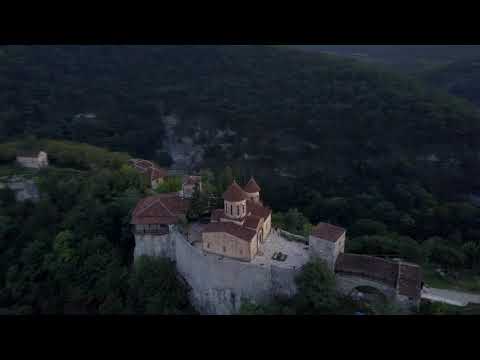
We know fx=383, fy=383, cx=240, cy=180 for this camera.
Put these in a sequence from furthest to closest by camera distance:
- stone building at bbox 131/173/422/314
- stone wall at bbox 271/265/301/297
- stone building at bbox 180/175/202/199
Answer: stone building at bbox 180/175/202/199 → stone wall at bbox 271/265/301/297 → stone building at bbox 131/173/422/314

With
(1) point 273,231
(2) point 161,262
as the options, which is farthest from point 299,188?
(2) point 161,262

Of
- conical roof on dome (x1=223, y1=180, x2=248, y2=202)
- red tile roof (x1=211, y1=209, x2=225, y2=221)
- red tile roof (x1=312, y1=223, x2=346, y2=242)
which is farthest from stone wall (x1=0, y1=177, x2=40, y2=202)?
red tile roof (x1=312, y1=223, x2=346, y2=242)

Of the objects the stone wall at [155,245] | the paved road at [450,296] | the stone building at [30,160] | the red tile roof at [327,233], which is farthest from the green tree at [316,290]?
the stone building at [30,160]

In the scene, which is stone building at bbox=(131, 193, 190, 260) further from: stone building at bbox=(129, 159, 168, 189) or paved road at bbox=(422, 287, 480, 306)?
paved road at bbox=(422, 287, 480, 306)

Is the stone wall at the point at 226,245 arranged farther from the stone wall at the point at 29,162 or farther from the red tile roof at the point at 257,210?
the stone wall at the point at 29,162

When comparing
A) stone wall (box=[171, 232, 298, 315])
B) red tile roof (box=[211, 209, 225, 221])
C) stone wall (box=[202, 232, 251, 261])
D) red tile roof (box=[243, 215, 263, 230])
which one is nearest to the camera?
stone wall (box=[171, 232, 298, 315])

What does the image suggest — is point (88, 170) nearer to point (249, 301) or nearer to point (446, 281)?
point (249, 301)
